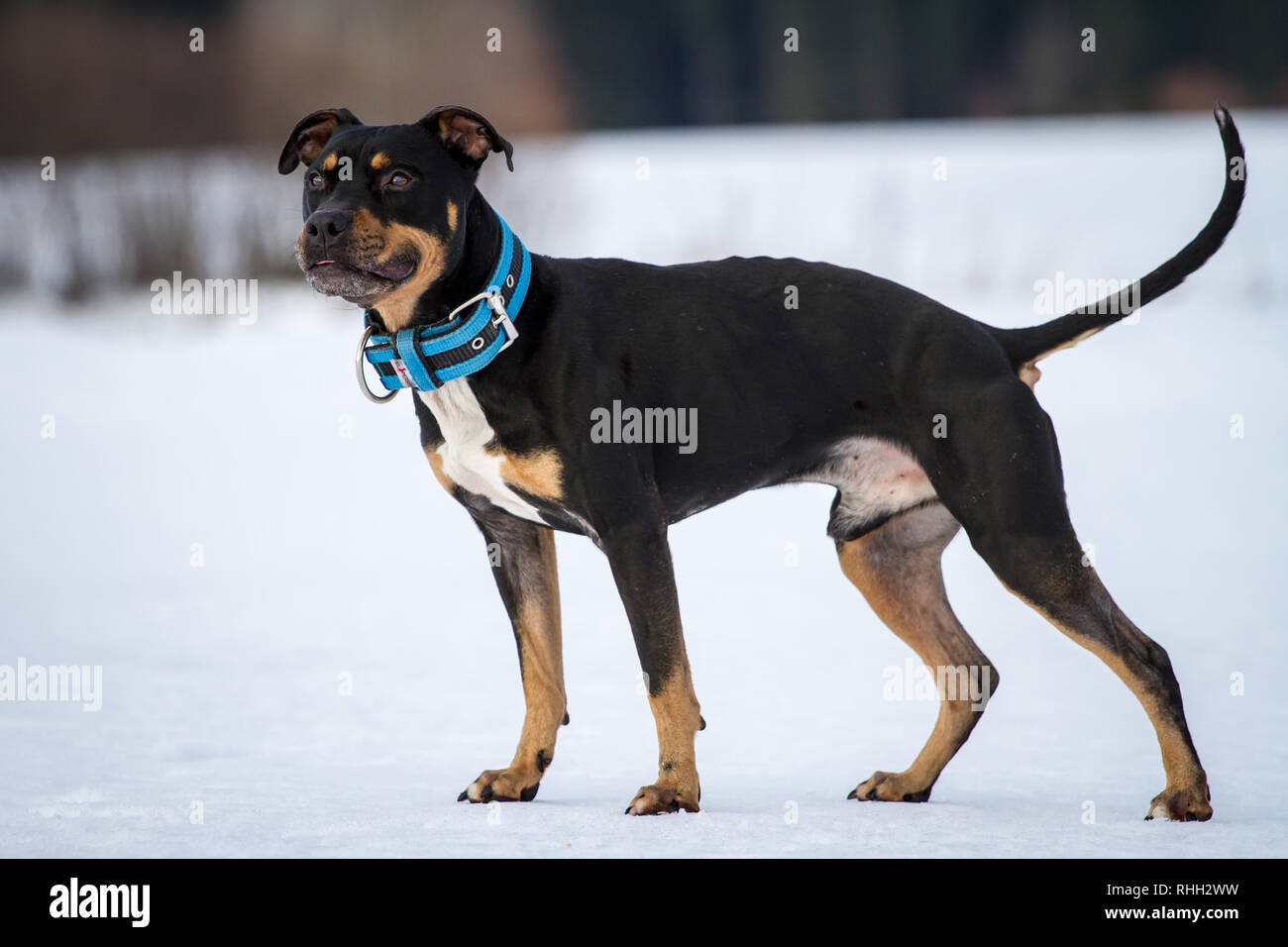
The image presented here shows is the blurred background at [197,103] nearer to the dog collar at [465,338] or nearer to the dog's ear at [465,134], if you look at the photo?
the dog's ear at [465,134]

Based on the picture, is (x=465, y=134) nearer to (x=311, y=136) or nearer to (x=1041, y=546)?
(x=311, y=136)

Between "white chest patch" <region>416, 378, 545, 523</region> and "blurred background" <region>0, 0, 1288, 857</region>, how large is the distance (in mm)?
581

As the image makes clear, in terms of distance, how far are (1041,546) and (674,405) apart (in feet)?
3.72

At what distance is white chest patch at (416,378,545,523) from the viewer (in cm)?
412

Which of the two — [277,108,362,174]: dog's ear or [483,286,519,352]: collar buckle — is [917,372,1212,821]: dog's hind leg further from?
[277,108,362,174]: dog's ear

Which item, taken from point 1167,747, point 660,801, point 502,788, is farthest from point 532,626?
point 1167,747

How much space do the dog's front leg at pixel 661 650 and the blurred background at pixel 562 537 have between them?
0.18m

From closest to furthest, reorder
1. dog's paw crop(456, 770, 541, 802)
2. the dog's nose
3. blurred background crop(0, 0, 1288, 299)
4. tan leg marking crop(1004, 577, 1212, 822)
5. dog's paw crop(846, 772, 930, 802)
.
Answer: the dog's nose < tan leg marking crop(1004, 577, 1212, 822) < dog's paw crop(456, 770, 541, 802) < dog's paw crop(846, 772, 930, 802) < blurred background crop(0, 0, 1288, 299)

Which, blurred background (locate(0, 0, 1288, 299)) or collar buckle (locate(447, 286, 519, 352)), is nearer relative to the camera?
collar buckle (locate(447, 286, 519, 352))

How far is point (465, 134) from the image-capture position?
4203mm

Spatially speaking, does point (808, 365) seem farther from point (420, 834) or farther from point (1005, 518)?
point (420, 834)

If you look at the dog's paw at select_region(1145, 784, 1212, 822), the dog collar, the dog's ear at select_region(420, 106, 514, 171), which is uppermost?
the dog's ear at select_region(420, 106, 514, 171)

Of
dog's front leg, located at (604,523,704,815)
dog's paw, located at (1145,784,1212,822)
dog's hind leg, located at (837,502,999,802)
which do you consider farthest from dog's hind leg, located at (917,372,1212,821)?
dog's front leg, located at (604,523,704,815)

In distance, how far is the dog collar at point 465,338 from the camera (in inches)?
159
